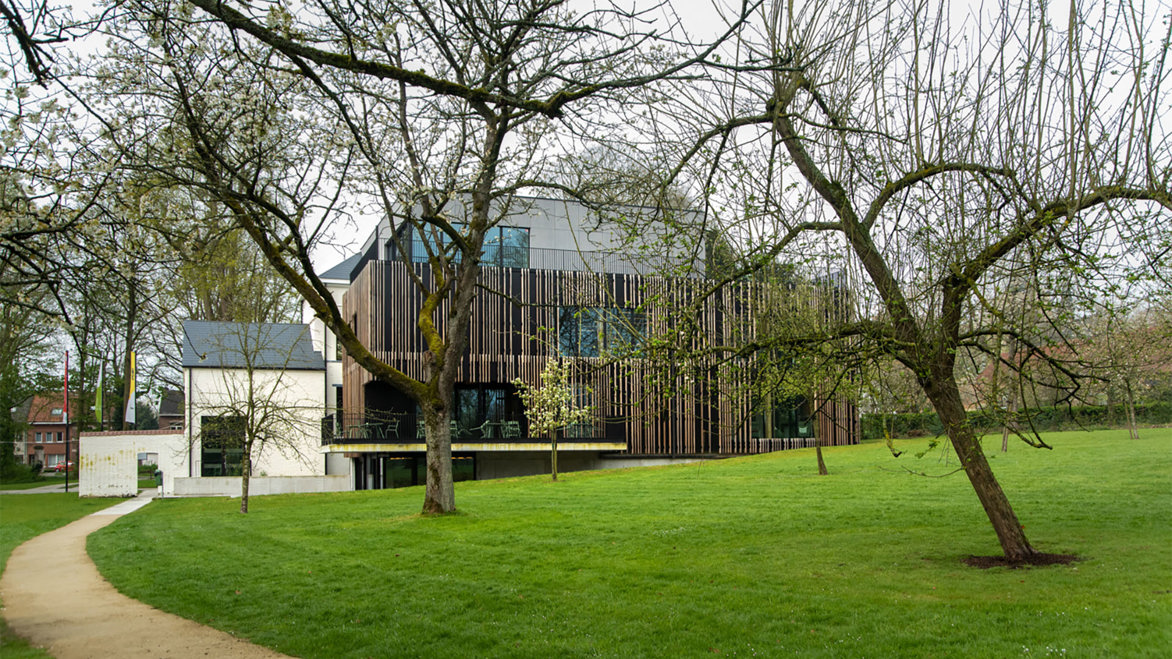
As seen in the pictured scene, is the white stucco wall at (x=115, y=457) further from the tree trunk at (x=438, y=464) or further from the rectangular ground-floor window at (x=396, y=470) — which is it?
the tree trunk at (x=438, y=464)

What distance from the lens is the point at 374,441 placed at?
3209cm

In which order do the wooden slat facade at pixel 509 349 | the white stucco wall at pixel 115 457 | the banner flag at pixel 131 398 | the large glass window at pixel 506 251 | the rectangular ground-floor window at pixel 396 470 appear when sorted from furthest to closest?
1. the banner flag at pixel 131 398
2. the white stucco wall at pixel 115 457
3. the large glass window at pixel 506 251
4. the rectangular ground-floor window at pixel 396 470
5. the wooden slat facade at pixel 509 349

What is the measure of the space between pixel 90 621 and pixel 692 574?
6.49 meters

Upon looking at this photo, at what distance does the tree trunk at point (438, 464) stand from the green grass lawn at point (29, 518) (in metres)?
6.50

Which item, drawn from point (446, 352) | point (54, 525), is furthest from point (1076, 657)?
point (54, 525)

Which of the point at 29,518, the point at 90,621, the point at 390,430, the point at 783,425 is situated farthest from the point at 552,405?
the point at 90,621

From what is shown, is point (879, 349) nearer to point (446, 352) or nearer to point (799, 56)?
point (799, 56)

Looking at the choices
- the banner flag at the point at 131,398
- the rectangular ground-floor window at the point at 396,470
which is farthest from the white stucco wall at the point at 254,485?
the banner flag at the point at 131,398

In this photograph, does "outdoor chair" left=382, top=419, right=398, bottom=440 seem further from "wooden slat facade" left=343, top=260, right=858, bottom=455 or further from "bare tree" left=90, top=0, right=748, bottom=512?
"bare tree" left=90, top=0, right=748, bottom=512

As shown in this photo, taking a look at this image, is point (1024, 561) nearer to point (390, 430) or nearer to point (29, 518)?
point (29, 518)

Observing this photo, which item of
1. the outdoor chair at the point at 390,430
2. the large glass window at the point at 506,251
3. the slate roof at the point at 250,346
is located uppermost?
the large glass window at the point at 506,251

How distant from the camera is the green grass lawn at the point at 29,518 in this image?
7754mm

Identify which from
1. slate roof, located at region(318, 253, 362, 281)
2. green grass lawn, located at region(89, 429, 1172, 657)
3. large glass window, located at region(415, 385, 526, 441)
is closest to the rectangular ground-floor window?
large glass window, located at region(415, 385, 526, 441)

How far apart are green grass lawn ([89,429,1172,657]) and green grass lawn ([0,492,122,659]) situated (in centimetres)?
157
